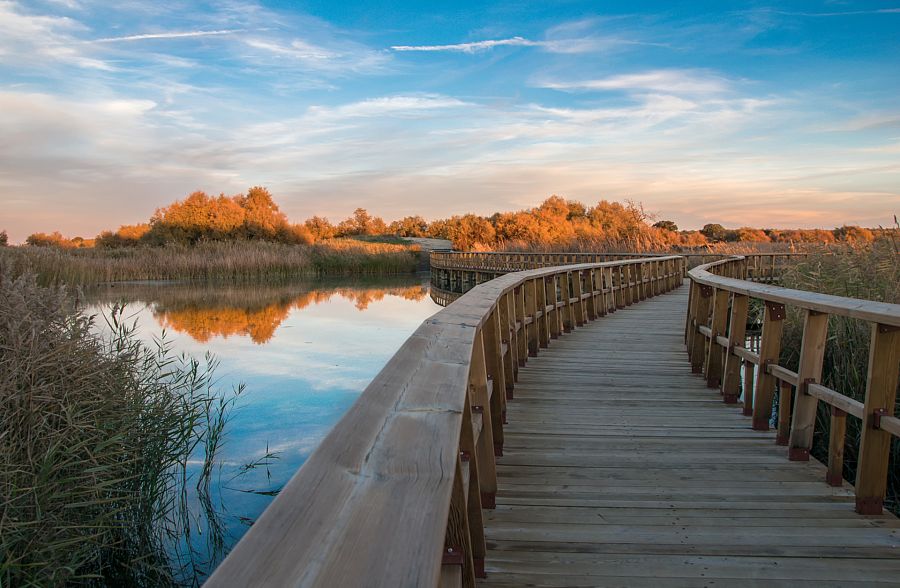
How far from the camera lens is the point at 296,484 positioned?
112cm

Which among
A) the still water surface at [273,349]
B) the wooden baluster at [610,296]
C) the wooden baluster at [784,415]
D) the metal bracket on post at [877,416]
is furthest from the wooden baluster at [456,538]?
the wooden baluster at [610,296]

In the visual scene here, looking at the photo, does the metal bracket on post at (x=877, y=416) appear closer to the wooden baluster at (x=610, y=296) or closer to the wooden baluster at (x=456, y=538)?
the wooden baluster at (x=456, y=538)

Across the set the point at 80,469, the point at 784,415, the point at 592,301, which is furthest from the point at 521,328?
the point at 592,301

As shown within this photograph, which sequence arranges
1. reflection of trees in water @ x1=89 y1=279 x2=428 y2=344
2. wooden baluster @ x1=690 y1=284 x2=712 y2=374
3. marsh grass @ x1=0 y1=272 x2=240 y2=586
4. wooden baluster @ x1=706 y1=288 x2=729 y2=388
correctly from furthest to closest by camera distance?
reflection of trees in water @ x1=89 y1=279 x2=428 y2=344, wooden baluster @ x1=690 y1=284 x2=712 y2=374, wooden baluster @ x1=706 y1=288 x2=729 y2=388, marsh grass @ x1=0 y1=272 x2=240 y2=586

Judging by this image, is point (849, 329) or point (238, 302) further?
point (238, 302)

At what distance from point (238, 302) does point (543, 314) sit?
60.0ft

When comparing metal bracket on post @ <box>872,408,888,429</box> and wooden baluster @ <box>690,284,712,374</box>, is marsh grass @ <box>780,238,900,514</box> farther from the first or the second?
metal bracket on post @ <box>872,408,888,429</box>

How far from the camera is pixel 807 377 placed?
4.25 meters

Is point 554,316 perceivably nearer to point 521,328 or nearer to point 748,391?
point 521,328

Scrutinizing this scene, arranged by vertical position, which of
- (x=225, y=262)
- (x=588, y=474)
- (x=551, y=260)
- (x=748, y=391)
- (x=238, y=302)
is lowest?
(x=238, y=302)

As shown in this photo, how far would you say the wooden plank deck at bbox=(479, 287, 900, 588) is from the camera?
292cm

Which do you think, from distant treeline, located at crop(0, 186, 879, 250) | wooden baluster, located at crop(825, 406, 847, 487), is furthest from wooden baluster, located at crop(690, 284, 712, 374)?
distant treeline, located at crop(0, 186, 879, 250)

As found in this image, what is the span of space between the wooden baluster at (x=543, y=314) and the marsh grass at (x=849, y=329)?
3.04m

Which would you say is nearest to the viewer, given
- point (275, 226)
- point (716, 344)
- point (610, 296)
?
point (716, 344)
